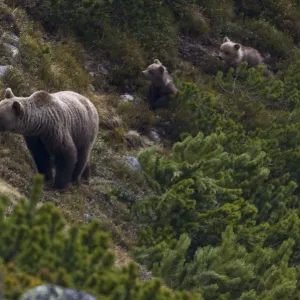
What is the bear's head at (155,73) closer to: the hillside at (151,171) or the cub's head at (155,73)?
the cub's head at (155,73)

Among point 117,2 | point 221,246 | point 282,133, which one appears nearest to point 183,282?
point 221,246

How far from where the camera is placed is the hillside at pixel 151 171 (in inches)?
165

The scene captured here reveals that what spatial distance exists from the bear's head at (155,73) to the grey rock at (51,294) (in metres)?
10.3

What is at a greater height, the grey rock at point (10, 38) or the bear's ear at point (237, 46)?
the grey rock at point (10, 38)

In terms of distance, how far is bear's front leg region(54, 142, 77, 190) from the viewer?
28.2 feet

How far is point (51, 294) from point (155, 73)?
1072 centimetres

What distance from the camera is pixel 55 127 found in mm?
8492

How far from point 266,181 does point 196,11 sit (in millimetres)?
7385

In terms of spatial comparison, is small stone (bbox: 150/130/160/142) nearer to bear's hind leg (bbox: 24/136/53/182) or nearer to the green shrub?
bear's hind leg (bbox: 24/136/53/182)

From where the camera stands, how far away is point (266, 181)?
11453 millimetres

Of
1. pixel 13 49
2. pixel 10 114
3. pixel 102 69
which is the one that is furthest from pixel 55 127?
pixel 102 69

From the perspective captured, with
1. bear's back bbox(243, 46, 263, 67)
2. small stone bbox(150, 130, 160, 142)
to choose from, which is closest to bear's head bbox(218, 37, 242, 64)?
bear's back bbox(243, 46, 263, 67)

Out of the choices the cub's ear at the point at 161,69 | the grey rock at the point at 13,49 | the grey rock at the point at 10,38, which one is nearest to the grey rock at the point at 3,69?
the grey rock at the point at 13,49

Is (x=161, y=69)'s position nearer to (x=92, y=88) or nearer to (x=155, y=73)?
(x=155, y=73)
